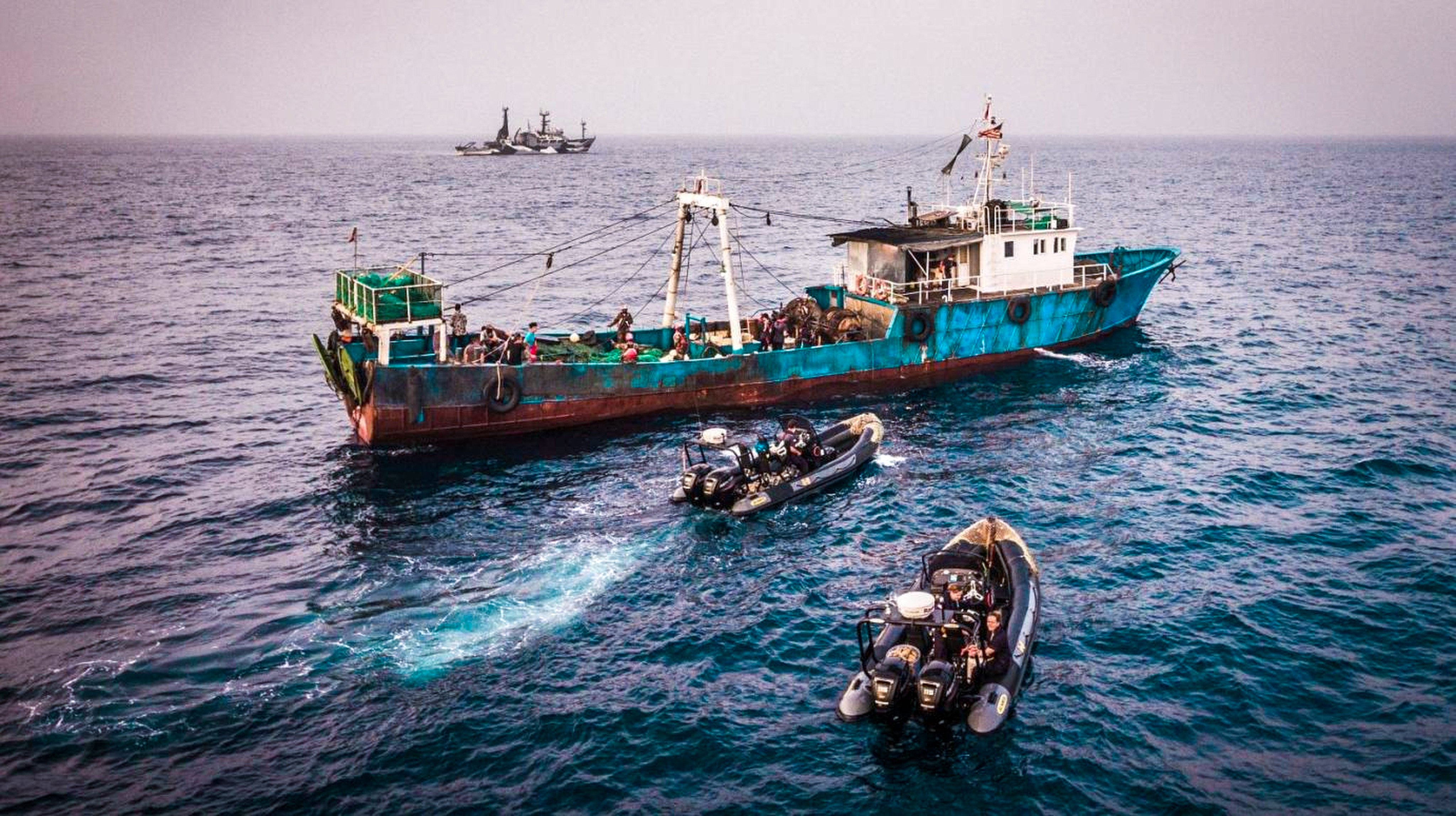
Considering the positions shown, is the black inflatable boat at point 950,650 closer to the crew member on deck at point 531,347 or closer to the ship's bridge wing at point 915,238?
the crew member on deck at point 531,347

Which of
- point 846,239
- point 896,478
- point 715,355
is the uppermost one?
point 846,239

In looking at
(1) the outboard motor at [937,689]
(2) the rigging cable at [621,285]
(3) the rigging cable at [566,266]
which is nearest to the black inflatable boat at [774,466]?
(1) the outboard motor at [937,689]

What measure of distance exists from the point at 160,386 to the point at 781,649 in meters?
33.0

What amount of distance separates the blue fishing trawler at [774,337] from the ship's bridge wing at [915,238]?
108 millimetres

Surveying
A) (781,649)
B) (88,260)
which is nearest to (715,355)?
(781,649)

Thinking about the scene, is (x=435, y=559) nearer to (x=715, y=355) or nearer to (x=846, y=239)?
(x=715, y=355)

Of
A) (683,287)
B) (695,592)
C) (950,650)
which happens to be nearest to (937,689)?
(950,650)

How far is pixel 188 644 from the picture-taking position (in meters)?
22.0

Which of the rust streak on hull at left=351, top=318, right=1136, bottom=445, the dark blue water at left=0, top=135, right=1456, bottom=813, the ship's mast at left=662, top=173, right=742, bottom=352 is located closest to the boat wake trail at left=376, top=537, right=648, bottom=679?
the dark blue water at left=0, top=135, right=1456, bottom=813

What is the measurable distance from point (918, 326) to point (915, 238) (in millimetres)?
3953

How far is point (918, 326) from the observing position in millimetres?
40969

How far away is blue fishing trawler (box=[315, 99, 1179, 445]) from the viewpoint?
3459cm

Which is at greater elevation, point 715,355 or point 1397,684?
point 715,355

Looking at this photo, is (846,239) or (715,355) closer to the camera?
(715,355)
